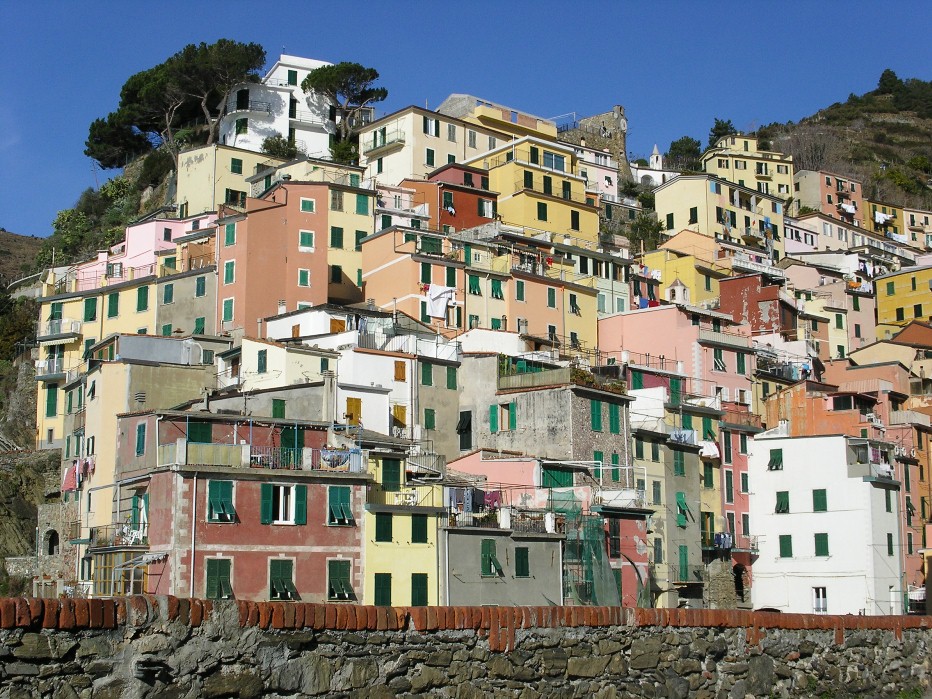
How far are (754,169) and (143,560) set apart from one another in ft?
311

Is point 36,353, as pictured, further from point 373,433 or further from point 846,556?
point 846,556

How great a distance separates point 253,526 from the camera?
124 ft

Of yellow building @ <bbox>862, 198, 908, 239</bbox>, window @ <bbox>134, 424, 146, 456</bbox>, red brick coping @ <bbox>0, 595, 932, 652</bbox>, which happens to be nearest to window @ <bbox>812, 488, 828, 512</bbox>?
window @ <bbox>134, 424, 146, 456</bbox>

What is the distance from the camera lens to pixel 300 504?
1538 inches

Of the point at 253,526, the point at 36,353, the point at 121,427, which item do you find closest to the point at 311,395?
the point at 121,427

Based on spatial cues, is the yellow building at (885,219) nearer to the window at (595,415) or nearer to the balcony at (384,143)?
the balcony at (384,143)

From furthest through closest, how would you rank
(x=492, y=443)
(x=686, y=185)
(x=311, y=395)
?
(x=686, y=185), (x=492, y=443), (x=311, y=395)

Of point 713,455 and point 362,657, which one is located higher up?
point 713,455

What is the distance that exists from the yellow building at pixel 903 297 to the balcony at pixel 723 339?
33026mm

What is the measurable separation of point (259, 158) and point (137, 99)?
22990 mm

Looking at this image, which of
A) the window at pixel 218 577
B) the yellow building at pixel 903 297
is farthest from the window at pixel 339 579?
the yellow building at pixel 903 297

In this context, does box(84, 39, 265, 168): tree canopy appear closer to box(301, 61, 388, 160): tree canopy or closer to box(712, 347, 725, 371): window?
box(301, 61, 388, 160): tree canopy

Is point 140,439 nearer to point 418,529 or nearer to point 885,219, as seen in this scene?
point 418,529

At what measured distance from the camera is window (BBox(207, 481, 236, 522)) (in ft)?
122
